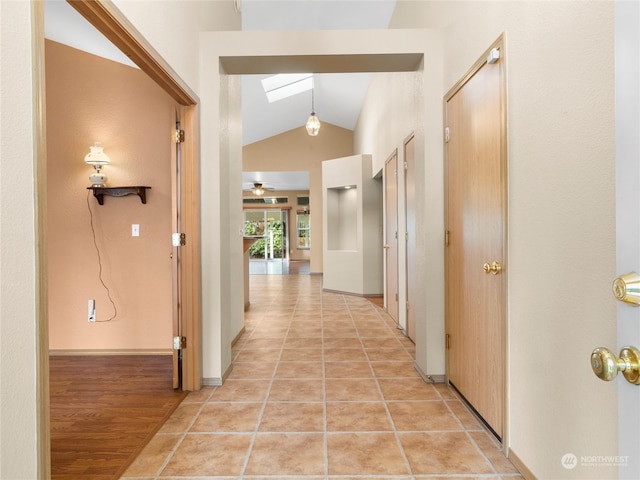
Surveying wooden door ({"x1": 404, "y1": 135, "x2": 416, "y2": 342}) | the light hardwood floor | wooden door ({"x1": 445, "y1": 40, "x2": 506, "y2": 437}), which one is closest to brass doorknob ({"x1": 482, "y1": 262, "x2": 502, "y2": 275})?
→ wooden door ({"x1": 445, "y1": 40, "x2": 506, "y2": 437})

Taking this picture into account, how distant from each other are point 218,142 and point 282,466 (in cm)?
212

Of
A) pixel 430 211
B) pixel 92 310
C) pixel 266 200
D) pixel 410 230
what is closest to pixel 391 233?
pixel 410 230

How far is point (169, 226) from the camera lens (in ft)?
10.3

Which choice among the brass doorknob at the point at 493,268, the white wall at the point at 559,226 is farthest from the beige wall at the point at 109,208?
the white wall at the point at 559,226

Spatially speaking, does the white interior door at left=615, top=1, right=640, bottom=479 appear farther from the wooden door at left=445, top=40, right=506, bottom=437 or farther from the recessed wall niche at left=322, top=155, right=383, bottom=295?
the recessed wall niche at left=322, top=155, right=383, bottom=295

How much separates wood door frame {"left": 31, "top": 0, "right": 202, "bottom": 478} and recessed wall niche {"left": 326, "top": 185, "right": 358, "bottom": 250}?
14.4ft

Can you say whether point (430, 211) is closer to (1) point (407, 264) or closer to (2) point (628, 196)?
(1) point (407, 264)

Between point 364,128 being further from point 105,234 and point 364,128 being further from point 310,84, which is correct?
point 105,234

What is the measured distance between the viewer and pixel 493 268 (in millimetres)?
1771

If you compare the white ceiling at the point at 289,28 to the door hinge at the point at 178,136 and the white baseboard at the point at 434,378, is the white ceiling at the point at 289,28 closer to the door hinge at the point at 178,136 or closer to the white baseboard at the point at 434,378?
the door hinge at the point at 178,136

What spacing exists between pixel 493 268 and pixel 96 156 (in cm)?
319

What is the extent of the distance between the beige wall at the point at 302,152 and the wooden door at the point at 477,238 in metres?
6.83

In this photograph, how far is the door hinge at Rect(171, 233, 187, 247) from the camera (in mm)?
2432

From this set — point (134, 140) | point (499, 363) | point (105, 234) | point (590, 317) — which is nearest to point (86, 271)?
point (105, 234)
